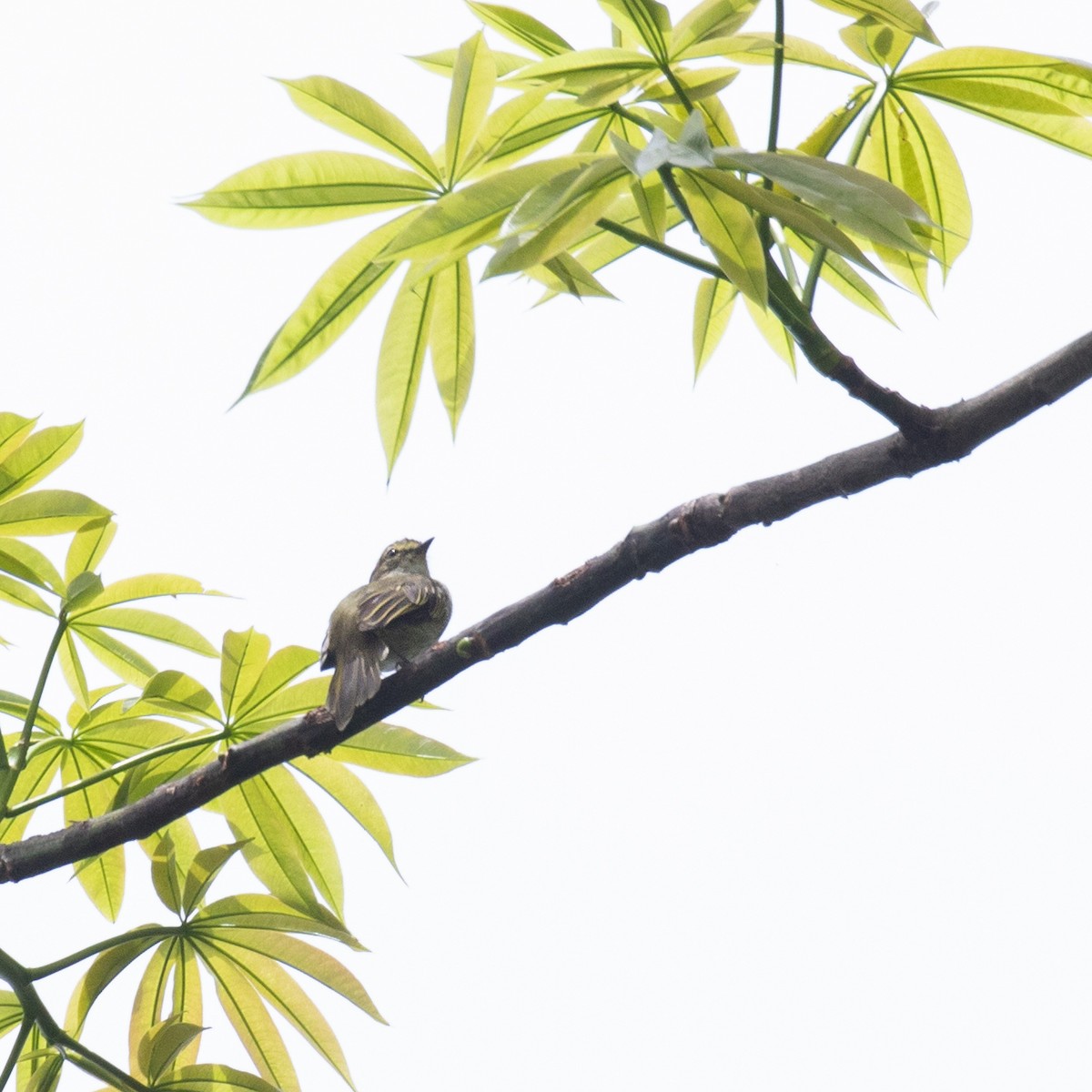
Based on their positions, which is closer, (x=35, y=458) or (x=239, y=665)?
(x=239, y=665)

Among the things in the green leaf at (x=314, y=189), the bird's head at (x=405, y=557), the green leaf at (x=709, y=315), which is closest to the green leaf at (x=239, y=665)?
the green leaf at (x=314, y=189)

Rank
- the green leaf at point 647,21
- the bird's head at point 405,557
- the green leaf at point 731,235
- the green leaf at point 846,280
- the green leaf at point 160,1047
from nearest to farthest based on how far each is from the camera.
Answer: the green leaf at point 731,235
the green leaf at point 647,21
the green leaf at point 160,1047
the green leaf at point 846,280
the bird's head at point 405,557

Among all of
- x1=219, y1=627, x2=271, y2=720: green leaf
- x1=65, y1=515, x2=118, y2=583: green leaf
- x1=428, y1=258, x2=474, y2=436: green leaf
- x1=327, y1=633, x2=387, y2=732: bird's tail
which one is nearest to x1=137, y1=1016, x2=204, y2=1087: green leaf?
x1=219, y1=627, x2=271, y2=720: green leaf

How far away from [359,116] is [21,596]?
124cm

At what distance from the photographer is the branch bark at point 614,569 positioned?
1518 mm

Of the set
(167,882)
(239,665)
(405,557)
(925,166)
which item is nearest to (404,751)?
(239,665)

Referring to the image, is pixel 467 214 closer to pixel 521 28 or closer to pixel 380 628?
pixel 521 28

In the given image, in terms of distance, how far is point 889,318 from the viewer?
2322mm

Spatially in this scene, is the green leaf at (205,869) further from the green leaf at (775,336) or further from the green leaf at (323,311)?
the green leaf at (775,336)

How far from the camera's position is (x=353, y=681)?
7.04ft

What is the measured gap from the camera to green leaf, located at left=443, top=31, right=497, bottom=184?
1772 mm

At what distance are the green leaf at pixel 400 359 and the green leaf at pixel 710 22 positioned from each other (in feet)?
1.97

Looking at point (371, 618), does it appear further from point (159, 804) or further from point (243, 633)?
point (159, 804)

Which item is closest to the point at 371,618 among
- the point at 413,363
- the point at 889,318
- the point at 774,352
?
the point at 413,363
